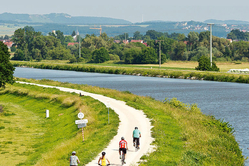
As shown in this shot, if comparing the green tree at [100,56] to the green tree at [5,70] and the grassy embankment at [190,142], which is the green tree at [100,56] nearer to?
the green tree at [5,70]

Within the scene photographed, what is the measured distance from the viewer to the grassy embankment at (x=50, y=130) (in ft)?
99.3

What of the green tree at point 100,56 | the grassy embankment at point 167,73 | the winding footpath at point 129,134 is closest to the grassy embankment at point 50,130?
the winding footpath at point 129,134

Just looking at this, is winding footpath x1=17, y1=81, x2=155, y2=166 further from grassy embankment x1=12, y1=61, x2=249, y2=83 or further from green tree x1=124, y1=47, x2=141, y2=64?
green tree x1=124, y1=47, x2=141, y2=64

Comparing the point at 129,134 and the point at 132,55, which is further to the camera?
the point at 132,55

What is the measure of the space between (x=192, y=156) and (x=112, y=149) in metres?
5.82

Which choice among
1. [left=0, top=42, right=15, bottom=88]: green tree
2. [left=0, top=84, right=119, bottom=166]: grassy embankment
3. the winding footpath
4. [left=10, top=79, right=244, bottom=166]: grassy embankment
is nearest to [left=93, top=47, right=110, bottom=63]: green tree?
[left=0, top=84, right=119, bottom=166]: grassy embankment

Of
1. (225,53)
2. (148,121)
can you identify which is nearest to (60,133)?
(148,121)

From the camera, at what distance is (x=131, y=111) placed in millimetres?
45469

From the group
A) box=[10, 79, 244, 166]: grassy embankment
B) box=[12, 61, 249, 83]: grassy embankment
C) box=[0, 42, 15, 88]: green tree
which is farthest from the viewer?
box=[12, 61, 249, 83]: grassy embankment

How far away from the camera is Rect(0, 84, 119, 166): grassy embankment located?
3026 centimetres

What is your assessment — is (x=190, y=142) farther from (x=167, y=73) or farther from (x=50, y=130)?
(x=167, y=73)

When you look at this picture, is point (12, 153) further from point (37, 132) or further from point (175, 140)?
point (175, 140)

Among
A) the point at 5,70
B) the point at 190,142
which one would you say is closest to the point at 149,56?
the point at 5,70

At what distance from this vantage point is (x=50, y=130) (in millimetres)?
45875
